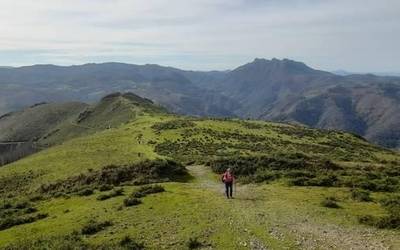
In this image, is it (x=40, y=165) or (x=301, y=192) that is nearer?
(x=301, y=192)

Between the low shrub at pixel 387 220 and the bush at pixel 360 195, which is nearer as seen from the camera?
the low shrub at pixel 387 220

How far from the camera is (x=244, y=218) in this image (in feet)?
102

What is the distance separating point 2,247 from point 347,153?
217 feet

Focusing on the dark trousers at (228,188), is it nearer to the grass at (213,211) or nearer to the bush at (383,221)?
the grass at (213,211)

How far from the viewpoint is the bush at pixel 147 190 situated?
39.0 m

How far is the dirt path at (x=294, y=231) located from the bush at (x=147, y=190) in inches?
284

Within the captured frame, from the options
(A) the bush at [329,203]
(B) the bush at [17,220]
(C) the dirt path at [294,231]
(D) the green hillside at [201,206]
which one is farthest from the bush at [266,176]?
(B) the bush at [17,220]

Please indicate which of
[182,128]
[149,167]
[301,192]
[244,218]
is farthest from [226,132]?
[244,218]

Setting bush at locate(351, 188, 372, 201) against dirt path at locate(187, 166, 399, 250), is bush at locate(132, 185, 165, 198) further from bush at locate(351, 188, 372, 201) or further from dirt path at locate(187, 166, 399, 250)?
bush at locate(351, 188, 372, 201)

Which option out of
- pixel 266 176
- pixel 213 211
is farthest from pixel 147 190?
pixel 266 176

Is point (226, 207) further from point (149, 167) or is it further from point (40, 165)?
point (40, 165)

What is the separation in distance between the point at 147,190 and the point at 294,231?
15.2m

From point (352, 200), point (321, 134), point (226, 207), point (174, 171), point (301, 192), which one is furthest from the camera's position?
point (321, 134)

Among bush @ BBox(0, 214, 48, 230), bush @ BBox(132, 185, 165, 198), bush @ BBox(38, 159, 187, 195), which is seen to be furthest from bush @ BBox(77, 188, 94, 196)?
bush @ BBox(0, 214, 48, 230)
